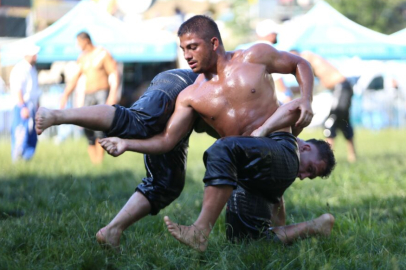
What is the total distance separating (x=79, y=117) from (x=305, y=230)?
4.90 ft

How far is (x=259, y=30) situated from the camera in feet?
38.5

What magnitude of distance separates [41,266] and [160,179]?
3.39 ft

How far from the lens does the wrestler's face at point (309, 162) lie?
4320 millimetres

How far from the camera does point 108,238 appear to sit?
391cm

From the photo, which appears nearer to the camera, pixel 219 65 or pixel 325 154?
pixel 219 65

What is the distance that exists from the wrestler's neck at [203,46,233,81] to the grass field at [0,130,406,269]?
3.20 feet

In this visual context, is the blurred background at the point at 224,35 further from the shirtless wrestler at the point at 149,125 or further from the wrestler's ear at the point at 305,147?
→ the shirtless wrestler at the point at 149,125

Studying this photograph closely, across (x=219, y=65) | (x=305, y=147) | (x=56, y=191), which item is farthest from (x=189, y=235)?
(x=56, y=191)

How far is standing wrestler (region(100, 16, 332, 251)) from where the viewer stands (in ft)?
11.8

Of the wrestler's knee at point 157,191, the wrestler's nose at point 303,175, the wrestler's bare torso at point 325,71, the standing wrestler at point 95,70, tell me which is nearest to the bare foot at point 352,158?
the wrestler's bare torso at point 325,71

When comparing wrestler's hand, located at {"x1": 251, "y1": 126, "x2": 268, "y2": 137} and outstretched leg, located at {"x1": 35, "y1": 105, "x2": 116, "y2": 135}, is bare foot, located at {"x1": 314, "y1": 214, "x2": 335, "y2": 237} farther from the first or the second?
outstretched leg, located at {"x1": 35, "y1": 105, "x2": 116, "y2": 135}

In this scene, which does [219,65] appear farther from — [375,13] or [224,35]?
[224,35]

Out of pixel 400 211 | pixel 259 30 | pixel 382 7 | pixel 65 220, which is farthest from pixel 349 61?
pixel 382 7

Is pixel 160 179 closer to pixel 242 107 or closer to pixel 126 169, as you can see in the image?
pixel 242 107
